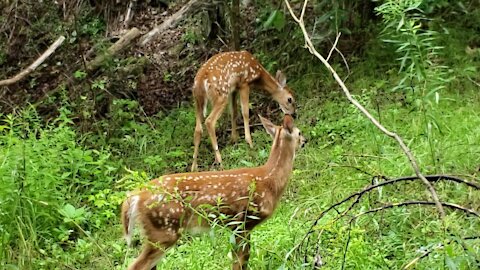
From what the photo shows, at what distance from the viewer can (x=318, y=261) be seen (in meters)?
4.34

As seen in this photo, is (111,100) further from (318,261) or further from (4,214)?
(318,261)

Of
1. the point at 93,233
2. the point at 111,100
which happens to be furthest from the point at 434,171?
the point at 111,100

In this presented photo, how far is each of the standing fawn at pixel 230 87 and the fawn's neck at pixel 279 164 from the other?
2.73 m

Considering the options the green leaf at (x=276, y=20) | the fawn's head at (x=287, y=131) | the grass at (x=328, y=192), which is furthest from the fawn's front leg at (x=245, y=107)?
the fawn's head at (x=287, y=131)

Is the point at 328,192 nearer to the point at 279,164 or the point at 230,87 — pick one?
the point at 279,164

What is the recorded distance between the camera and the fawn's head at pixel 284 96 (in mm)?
9586

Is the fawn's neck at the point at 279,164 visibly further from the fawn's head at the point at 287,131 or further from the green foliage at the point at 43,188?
the green foliage at the point at 43,188

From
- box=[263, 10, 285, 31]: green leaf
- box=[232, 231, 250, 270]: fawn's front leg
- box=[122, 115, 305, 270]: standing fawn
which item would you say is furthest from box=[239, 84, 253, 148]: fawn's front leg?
box=[232, 231, 250, 270]: fawn's front leg

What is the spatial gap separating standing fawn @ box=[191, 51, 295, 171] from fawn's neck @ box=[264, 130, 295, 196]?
273 cm

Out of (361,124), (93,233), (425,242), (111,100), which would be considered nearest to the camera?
(425,242)

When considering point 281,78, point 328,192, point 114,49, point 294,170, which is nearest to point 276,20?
point 281,78

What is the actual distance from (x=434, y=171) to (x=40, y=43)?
7.30 metres

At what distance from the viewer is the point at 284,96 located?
380 inches

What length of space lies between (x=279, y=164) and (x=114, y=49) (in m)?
5.40
